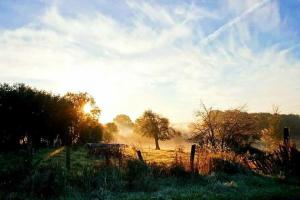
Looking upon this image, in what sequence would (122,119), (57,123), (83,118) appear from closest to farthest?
1. (57,123)
2. (83,118)
3. (122,119)

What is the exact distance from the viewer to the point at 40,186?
476 inches

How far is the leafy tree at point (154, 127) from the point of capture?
250 ft

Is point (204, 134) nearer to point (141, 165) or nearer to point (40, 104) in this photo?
point (40, 104)

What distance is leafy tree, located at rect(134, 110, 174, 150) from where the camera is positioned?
250 ft

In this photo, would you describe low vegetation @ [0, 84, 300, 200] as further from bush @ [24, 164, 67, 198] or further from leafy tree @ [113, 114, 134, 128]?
leafy tree @ [113, 114, 134, 128]

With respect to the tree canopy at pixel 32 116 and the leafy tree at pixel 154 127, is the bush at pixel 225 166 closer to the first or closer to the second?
the tree canopy at pixel 32 116

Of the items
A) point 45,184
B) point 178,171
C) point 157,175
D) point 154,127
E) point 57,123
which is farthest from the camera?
point 154,127

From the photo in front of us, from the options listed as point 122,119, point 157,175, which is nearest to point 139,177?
point 157,175

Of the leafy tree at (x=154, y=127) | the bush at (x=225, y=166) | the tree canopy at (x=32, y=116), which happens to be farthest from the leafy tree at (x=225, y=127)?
the leafy tree at (x=154, y=127)

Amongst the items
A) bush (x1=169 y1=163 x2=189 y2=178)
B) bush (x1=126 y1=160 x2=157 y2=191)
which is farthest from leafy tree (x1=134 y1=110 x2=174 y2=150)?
bush (x1=126 y1=160 x2=157 y2=191)

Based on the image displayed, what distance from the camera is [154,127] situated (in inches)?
3004

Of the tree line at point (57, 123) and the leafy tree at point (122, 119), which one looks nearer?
the tree line at point (57, 123)

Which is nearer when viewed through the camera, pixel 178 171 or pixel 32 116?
pixel 178 171

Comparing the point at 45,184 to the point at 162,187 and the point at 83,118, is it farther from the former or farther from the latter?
the point at 83,118
